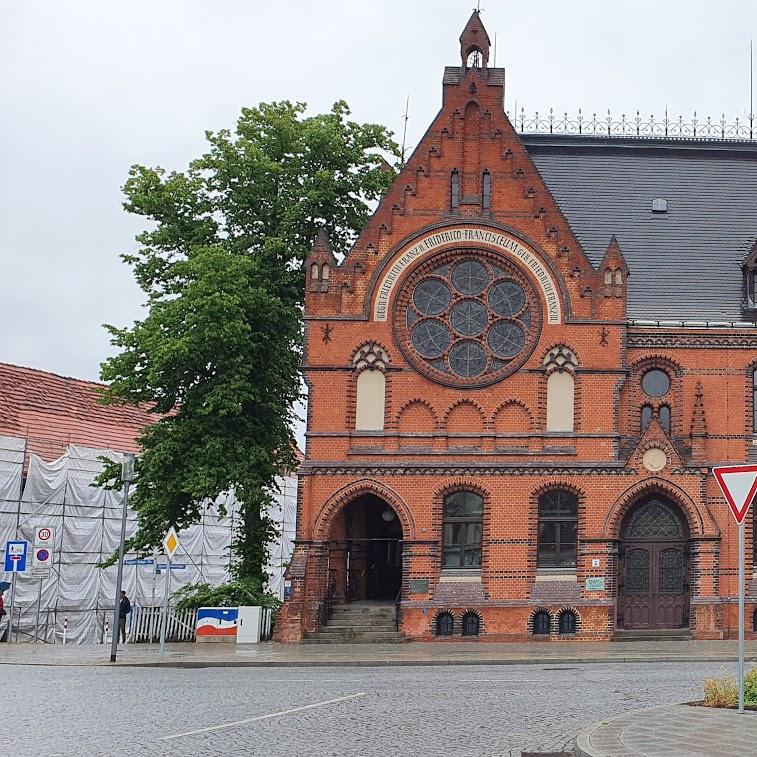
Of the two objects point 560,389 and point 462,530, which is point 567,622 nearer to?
point 462,530

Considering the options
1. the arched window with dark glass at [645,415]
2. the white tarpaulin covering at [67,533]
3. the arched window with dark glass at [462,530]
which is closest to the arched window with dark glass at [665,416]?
the arched window with dark glass at [645,415]

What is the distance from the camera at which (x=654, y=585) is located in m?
36.4

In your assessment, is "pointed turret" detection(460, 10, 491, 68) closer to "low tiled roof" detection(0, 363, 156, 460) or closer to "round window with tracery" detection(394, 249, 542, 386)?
"round window with tracery" detection(394, 249, 542, 386)

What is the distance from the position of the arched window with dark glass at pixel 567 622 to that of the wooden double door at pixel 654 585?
158 cm

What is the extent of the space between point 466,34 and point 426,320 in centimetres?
917

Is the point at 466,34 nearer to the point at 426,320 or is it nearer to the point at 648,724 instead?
the point at 426,320

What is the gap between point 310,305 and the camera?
3697cm

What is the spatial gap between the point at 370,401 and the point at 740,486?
2166cm

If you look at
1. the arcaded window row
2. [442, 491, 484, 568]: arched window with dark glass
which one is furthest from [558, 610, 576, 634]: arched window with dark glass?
[442, 491, 484, 568]: arched window with dark glass

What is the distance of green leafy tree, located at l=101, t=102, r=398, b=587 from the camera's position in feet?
119

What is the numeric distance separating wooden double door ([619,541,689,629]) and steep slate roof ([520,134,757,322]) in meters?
6.84

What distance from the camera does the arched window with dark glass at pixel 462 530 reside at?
1417 inches

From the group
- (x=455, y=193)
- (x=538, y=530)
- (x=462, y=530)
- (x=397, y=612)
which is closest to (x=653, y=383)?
(x=538, y=530)

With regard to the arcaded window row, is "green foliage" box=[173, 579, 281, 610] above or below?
below
